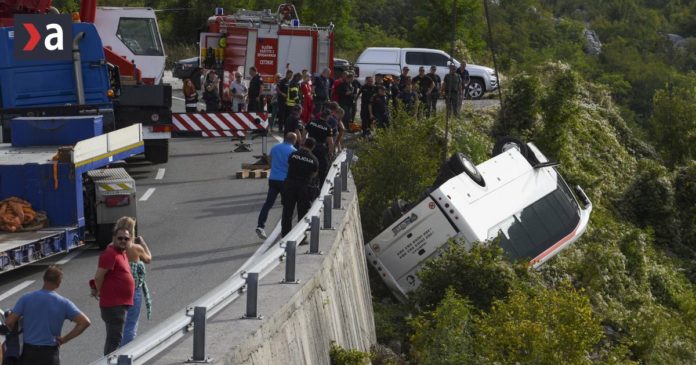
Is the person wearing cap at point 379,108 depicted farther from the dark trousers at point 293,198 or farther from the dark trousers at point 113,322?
the dark trousers at point 113,322

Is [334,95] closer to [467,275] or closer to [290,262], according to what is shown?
[467,275]

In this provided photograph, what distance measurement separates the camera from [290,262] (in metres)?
10.3

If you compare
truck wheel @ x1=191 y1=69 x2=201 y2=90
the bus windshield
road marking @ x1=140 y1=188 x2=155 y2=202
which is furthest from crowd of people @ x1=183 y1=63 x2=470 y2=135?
truck wheel @ x1=191 y1=69 x2=201 y2=90

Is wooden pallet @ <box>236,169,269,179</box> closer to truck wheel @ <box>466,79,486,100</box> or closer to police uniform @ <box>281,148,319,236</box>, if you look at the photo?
police uniform @ <box>281,148,319,236</box>

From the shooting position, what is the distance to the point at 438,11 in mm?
46438

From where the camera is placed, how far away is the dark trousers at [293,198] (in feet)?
51.3

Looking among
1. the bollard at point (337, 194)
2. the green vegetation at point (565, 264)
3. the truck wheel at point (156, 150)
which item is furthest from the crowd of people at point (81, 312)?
the truck wheel at point (156, 150)

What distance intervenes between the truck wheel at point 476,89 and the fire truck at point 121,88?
14.2 metres

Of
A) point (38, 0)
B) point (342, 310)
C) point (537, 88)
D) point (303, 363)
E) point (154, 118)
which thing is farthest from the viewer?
point (537, 88)

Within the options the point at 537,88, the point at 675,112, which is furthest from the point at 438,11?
the point at 537,88

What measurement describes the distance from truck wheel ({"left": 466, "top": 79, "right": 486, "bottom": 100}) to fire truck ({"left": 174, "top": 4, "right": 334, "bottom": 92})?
671 centimetres

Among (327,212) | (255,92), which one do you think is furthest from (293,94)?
(327,212)

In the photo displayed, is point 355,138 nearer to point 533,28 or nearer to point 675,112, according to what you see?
point 675,112

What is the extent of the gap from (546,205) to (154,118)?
8349 mm
